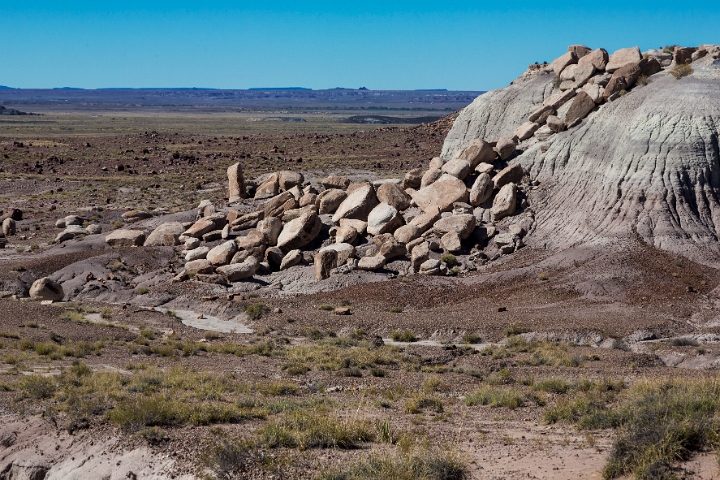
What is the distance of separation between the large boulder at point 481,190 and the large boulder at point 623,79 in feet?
20.9

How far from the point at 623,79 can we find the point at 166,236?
21.4 meters

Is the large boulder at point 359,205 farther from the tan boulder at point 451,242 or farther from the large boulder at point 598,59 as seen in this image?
the large boulder at point 598,59

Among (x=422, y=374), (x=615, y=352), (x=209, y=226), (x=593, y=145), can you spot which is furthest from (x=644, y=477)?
(x=209, y=226)

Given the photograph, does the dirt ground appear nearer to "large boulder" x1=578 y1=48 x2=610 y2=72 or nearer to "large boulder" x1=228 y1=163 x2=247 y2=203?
"large boulder" x1=228 y1=163 x2=247 y2=203

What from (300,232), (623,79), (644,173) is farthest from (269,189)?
(644,173)

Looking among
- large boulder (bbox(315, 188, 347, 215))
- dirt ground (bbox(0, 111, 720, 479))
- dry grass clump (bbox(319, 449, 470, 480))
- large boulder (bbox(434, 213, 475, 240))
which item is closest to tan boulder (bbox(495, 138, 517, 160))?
large boulder (bbox(434, 213, 475, 240))

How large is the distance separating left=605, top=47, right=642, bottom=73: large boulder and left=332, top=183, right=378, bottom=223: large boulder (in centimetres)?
1209

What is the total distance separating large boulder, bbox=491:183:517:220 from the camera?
103 feet

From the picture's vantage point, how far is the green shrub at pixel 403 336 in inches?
965

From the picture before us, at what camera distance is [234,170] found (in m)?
43.6

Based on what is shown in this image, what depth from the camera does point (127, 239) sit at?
3675cm

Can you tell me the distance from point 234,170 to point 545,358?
88.5ft

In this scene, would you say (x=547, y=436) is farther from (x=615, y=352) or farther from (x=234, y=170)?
(x=234, y=170)

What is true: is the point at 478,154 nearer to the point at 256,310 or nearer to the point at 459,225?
the point at 459,225
